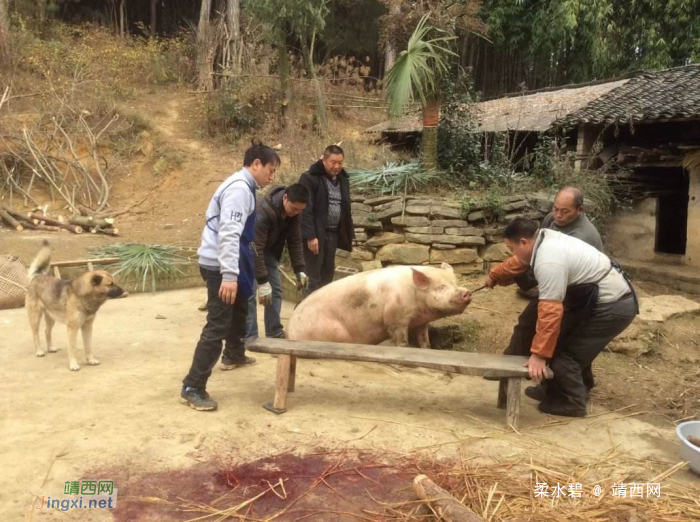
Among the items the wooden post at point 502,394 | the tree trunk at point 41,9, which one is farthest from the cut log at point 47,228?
the tree trunk at point 41,9

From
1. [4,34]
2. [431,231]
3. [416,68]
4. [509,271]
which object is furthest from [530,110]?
[4,34]

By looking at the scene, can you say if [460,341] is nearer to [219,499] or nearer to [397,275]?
[397,275]

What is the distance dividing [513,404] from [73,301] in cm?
394

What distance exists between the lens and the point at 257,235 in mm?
5590

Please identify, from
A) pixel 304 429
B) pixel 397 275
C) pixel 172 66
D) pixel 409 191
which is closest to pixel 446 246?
pixel 409 191

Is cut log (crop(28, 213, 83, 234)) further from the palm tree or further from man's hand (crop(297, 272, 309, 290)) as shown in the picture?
man's hand (crop(297, 272, 309, 290))

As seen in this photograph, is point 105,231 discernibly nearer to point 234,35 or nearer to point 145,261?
point 145,261

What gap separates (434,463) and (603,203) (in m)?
7.73

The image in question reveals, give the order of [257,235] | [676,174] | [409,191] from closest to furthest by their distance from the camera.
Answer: [257,235], [409,191], [676,174]

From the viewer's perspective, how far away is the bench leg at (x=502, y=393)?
483 cm

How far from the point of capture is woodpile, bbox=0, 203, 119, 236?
11.6 meters

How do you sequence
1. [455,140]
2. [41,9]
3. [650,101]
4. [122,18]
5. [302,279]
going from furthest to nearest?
1. [122,18]
2. [41,9]
3. [650,101]
4. [455,140]
5. [302,279]

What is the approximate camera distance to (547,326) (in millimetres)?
4168

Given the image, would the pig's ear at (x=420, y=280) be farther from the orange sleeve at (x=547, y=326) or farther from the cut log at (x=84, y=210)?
the cut log at (x=84, y=210)
